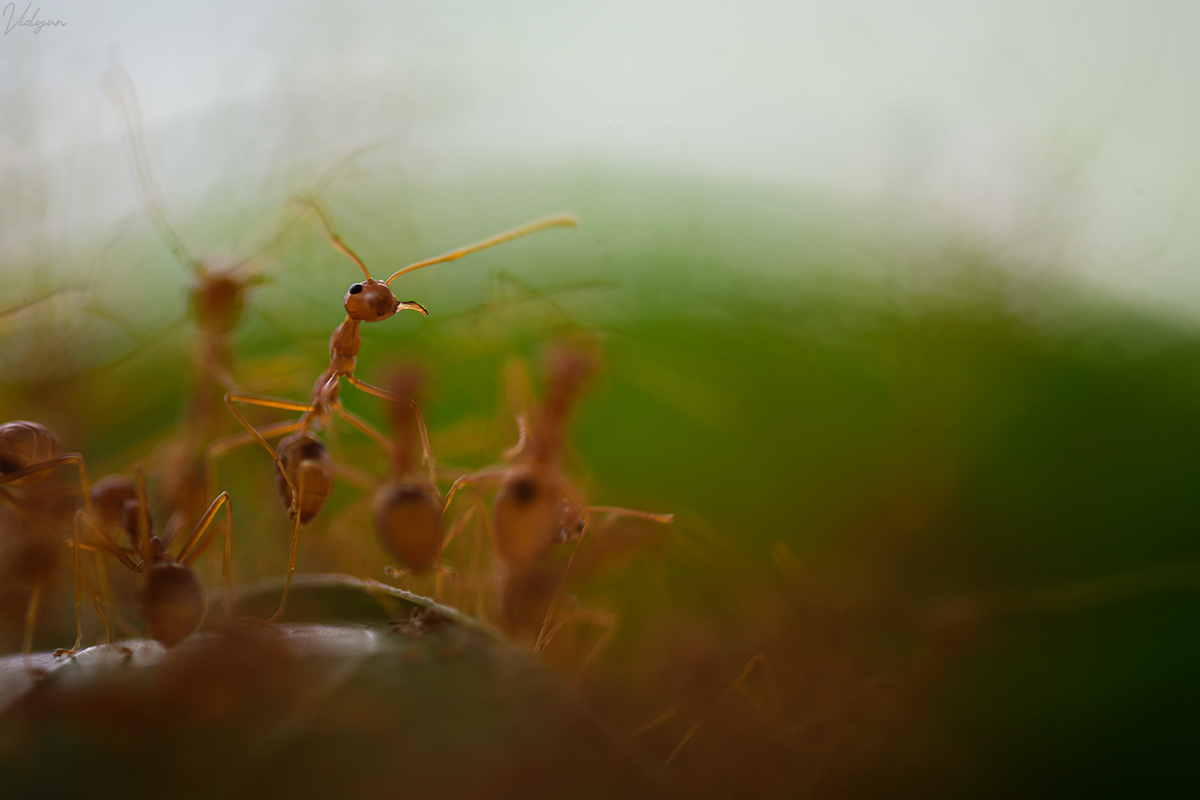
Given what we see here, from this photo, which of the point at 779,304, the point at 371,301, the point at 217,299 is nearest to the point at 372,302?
the point at 371,301

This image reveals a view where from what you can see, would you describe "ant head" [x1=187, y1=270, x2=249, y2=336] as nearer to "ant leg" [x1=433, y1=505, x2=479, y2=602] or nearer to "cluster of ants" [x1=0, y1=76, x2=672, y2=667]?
"cluster of ants" [x1=0, y1=76, x2=672, y2=667]

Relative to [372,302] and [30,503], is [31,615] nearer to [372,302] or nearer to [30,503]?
[30,503]

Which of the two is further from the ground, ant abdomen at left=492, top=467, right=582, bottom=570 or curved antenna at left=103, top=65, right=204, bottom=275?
curved antenna at left=103, top=65, right=204, bottom=275

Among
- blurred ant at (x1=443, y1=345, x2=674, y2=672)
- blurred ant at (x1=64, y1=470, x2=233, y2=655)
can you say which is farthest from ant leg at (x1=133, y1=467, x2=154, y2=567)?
blurred ant at (x1=443, y1=345, x2=674, y2=672)

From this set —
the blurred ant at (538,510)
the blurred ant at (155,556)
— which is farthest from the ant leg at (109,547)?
the blurred ant at (538,510)

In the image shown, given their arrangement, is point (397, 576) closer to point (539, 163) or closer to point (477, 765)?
point (477, 765)

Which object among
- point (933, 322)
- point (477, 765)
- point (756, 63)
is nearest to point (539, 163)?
point (756, 63)
